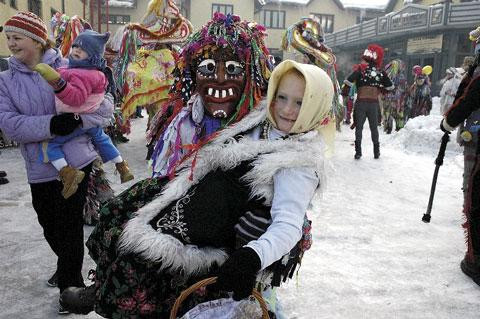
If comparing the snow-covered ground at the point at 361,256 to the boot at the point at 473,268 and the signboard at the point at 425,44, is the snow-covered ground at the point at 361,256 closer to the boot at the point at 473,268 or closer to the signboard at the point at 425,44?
the boot at the point at 473,268

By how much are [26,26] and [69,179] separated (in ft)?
3.15

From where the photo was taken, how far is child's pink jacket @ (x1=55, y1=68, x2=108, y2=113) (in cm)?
244

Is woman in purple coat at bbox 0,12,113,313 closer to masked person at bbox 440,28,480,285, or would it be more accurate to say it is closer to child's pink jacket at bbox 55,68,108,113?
child's pink jacket at bbox 55,68,108,113

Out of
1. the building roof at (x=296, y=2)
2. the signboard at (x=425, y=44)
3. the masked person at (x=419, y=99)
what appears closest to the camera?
the masked person at (x=419, y=99)

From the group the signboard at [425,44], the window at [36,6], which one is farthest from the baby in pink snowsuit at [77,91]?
the signboard at [425,44]

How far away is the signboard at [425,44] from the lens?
21094 millimetres

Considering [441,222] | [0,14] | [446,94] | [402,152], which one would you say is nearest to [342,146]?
[402,152]

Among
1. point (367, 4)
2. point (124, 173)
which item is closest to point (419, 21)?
point (367, 4)

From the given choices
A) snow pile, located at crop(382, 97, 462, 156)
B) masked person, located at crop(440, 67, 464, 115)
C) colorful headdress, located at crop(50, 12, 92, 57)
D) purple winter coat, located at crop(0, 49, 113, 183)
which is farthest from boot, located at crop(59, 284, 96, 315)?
masked person, located at crop(440, 67, 464, 115)

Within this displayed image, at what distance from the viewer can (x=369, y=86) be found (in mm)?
7875

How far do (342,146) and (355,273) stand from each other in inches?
255

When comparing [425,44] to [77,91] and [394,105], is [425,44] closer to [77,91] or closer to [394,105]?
[394,105]

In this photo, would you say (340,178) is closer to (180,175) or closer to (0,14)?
(180,175)

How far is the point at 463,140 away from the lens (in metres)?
3.66
